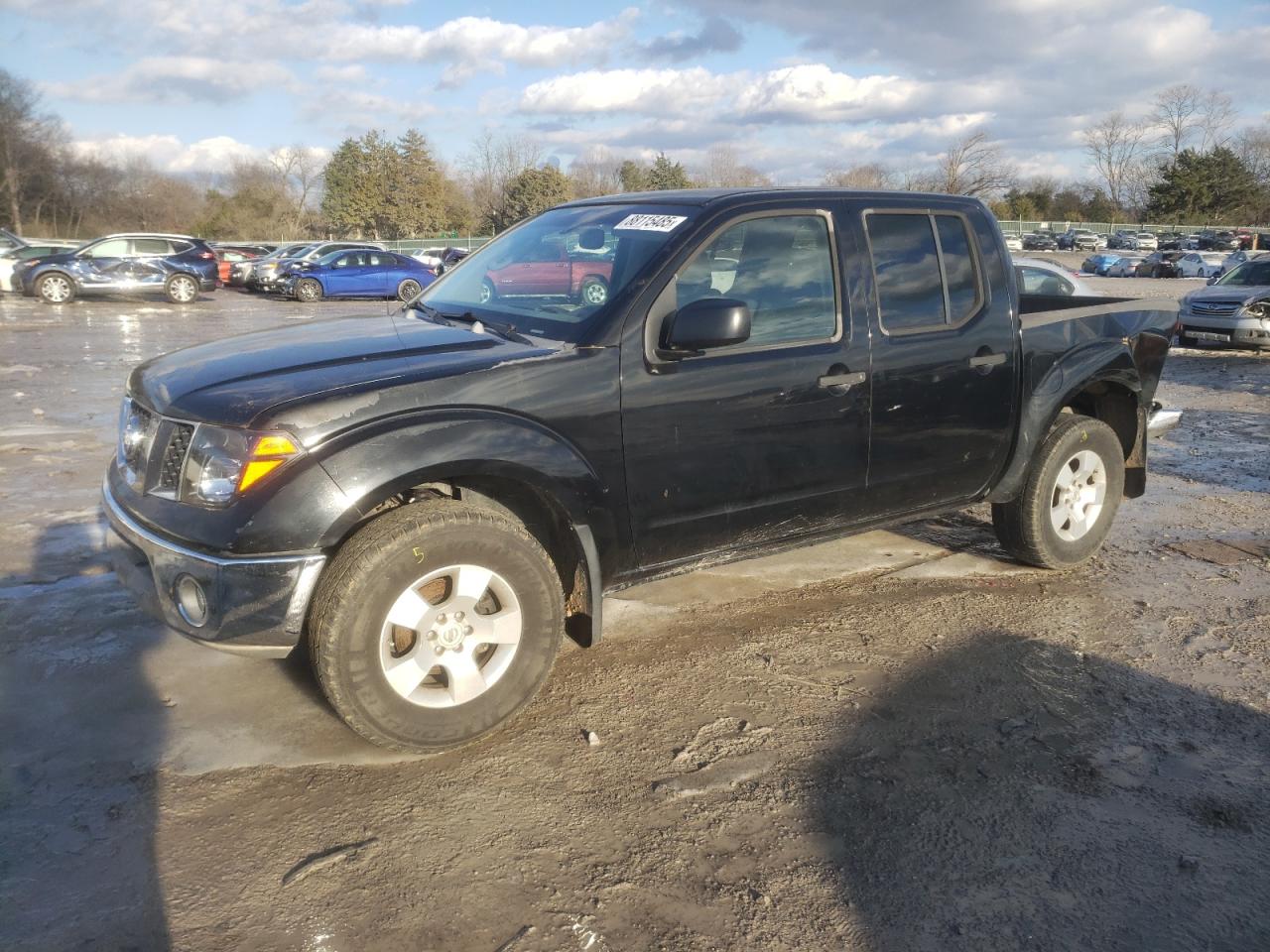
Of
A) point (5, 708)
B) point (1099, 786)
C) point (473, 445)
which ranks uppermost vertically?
point (473, 445)

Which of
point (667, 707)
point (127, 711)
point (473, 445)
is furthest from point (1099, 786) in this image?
point (127, 711)

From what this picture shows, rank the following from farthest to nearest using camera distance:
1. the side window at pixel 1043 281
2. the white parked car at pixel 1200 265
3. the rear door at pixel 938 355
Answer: the white parked car at pixel 1200 265, the side window at pixel 1043 281, the rear door at pixel 938 355

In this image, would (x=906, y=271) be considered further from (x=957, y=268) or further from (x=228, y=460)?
(x=228, y=460)

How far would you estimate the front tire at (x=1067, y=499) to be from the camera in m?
4.97

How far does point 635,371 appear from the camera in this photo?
3551mm

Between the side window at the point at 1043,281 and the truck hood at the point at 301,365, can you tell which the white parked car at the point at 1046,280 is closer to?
the side window at the point at 1043,281

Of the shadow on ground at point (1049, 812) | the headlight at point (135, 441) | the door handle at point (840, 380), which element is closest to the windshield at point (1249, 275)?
the shadow on ground at point (1049, 812)

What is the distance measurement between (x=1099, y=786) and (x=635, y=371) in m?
2.09

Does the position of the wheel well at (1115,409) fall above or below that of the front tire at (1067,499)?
above

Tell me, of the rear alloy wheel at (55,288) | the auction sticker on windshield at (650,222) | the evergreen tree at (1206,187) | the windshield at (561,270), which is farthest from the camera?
the evergreen tree at (1206,187)

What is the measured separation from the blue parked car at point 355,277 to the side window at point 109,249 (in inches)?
153

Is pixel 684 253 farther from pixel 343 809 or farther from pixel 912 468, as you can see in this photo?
pixel 343 809

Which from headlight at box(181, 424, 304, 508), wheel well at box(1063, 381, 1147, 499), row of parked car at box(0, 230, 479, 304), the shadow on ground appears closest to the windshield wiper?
headlight at box(181, 424, 304, 508)

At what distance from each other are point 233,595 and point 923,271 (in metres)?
3.19
